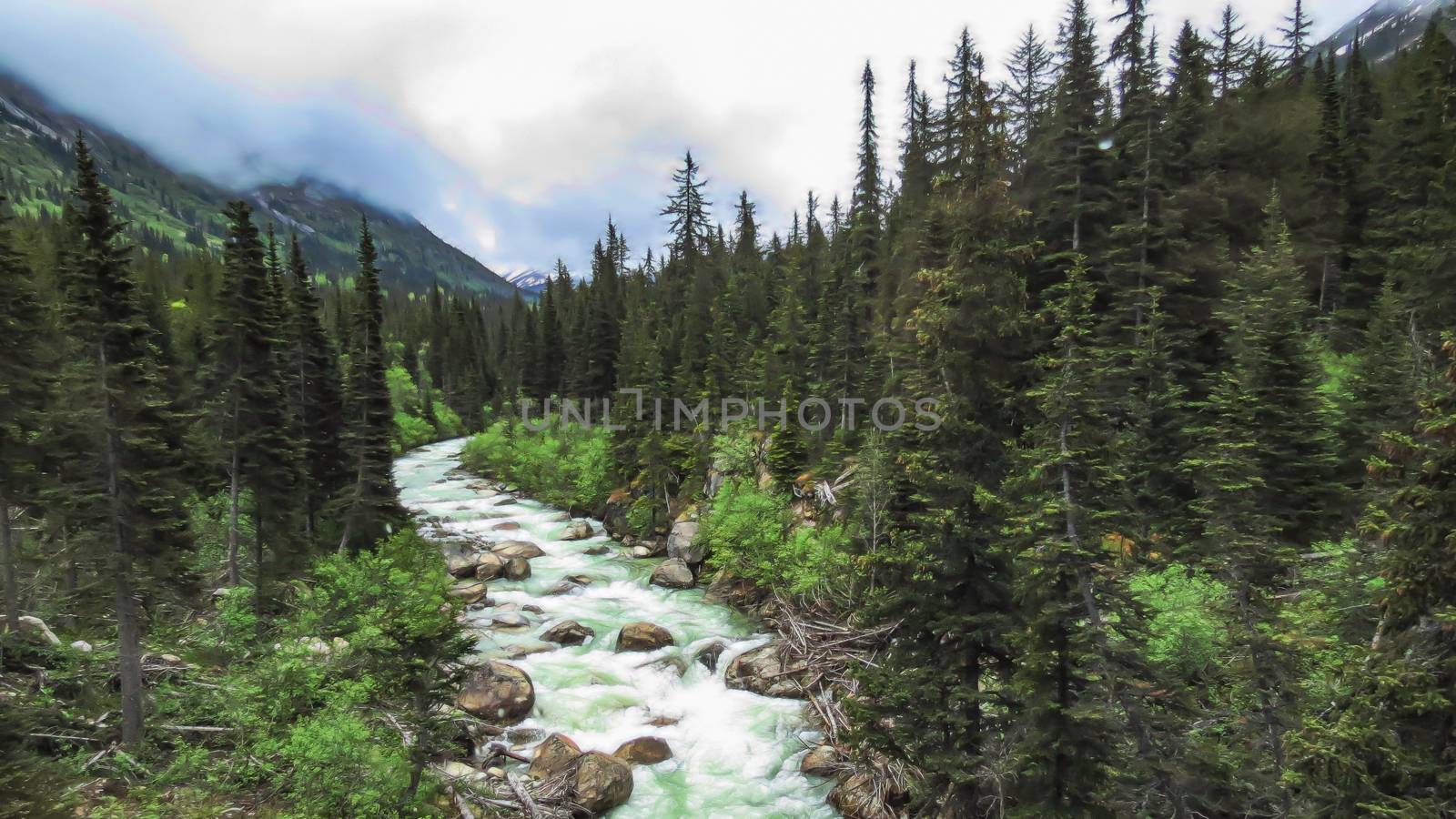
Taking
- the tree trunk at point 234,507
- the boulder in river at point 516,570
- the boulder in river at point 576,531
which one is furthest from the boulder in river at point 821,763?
the boulder in river at point 576,531

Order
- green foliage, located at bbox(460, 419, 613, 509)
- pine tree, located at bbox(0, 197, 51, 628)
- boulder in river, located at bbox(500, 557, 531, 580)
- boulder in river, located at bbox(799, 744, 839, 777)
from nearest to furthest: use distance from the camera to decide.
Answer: pine tree, located at bbox(0, 197, 51, 628) < boulder in river, located at bbox(799, 744, 839, 777) < boulder in river, located at bbox(500, 557, 531, 580) < green foliage, located at bbox(460, 419, 613, 509)

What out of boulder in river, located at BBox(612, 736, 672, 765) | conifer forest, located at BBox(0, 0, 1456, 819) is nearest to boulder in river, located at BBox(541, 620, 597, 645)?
conifer forest, located at BBox(0, 0, 1456, 819)

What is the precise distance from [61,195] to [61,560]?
261m

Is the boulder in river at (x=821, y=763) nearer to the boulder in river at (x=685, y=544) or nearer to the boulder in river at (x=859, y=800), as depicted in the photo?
the boulder in river at (x=859, y=800)

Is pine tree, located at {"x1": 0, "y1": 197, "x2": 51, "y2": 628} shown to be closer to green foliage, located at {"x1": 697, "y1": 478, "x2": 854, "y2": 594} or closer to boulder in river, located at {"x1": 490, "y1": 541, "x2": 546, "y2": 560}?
boulder in river, located at {"x1": 490, "y1": 541, "x2": 546, "y2": 560}

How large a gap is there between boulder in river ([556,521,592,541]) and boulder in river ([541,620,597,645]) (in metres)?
13.9

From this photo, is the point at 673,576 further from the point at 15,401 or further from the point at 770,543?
the point at 15,401

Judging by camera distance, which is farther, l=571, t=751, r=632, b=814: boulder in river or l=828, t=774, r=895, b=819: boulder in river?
l=571, t=751, r=632, b=814: boulder in river

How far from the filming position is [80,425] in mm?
12055

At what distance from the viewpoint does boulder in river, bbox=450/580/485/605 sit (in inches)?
966

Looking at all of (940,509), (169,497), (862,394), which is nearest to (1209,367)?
(862,394)

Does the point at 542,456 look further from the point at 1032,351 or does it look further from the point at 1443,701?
the point at 1443,701

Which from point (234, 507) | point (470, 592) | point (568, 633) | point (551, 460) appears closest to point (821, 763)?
point (568, 633)

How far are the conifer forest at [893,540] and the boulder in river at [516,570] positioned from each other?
0.82 feet
